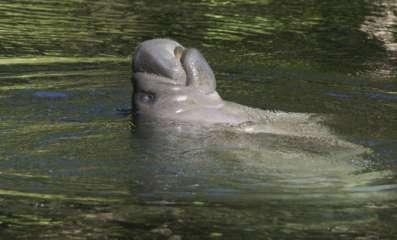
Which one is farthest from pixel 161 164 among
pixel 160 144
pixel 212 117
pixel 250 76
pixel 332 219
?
pixel 250 76

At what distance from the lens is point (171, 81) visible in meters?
7.18

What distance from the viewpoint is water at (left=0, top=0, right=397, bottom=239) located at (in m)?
5.53

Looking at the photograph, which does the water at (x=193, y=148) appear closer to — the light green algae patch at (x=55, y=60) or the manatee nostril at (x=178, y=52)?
the light green algae patch at (x=55, y=60)

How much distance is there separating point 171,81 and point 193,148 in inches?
25.1

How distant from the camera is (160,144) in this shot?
687 centimetres

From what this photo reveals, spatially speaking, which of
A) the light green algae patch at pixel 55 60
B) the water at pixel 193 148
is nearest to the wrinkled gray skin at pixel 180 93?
the water at pixel 193 148

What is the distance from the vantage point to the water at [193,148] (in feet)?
18.1

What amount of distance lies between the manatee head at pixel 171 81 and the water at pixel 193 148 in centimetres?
25

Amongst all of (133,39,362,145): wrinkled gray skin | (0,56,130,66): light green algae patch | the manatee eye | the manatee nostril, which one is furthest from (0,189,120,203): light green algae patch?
(0,56,130,66): light green algae patch

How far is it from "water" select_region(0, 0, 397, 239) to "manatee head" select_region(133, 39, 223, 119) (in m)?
0.25

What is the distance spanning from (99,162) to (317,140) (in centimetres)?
153

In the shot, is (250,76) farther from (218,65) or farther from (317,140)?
(317,140)

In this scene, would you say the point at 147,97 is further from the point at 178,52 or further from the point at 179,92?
the point at 178,52

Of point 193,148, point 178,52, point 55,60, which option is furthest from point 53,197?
point 55,60
